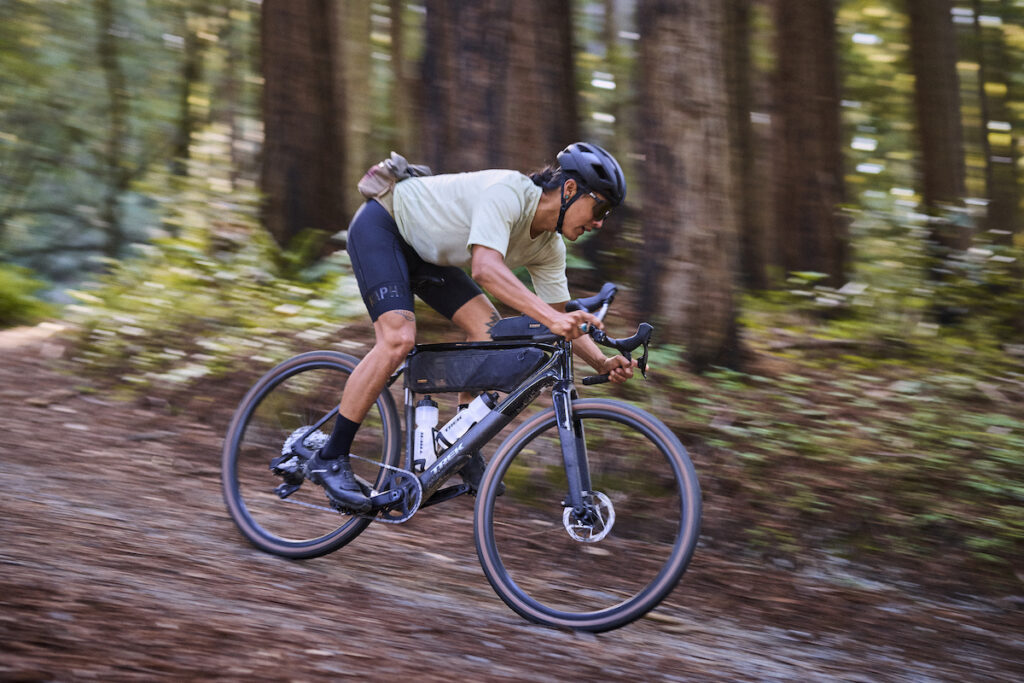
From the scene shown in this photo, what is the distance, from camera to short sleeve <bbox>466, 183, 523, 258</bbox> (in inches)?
161

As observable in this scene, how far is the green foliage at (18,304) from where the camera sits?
12039 mm

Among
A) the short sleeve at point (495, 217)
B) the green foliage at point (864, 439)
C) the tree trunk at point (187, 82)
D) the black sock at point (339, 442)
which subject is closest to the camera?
the short sleeve at point (495, 217)

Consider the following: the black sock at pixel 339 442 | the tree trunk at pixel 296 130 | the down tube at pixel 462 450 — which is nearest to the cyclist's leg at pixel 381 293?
the black sock at pixel 339 442

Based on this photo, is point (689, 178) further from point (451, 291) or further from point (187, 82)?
point (187, 82)

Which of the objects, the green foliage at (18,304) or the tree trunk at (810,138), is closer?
the tree trunk at (810,138)

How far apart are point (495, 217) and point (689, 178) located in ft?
10.2

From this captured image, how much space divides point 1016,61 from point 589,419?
43.2ft

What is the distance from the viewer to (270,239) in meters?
9.46

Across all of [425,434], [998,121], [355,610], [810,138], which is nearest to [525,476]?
[425,434]

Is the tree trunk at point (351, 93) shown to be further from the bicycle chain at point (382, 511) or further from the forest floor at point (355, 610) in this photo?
the bicycle chain at point (382, 511)

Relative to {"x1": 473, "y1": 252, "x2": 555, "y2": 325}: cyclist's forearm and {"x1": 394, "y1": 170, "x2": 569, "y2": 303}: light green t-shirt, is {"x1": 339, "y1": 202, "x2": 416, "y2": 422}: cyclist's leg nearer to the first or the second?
{"x1": 394, "y1": 170, "x2": 569, "y2": 303}: light green t-shirt

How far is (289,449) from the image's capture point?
4914mm

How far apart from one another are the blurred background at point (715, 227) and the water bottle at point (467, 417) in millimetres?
2052

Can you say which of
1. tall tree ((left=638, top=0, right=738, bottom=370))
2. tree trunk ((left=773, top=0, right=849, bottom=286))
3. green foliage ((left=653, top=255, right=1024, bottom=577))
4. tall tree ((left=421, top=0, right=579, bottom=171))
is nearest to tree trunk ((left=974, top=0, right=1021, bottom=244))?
tree trunk ((left=773, top=0, right=849, bottom=286))
